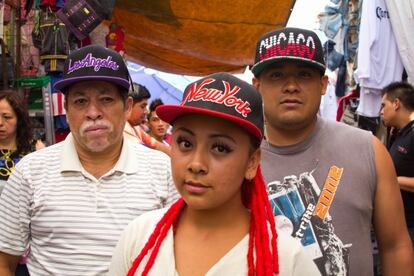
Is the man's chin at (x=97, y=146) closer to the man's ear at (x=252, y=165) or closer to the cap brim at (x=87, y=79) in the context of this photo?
the cap brim at (x=87, y=79)

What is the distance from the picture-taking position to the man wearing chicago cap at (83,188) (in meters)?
2.31

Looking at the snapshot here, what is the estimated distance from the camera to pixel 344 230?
2.28 metres

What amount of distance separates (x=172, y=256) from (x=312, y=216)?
860 millimetres

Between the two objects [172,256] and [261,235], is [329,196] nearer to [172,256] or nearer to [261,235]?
[261,235]

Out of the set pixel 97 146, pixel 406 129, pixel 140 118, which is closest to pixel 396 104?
pixel 406 129

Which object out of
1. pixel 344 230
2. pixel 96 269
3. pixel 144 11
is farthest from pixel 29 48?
pixel 344 230

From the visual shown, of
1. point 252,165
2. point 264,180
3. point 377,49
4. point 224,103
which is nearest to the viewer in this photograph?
point 224,103

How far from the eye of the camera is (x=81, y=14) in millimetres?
4992

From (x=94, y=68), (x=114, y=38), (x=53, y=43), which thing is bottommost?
(x=94, y=68)

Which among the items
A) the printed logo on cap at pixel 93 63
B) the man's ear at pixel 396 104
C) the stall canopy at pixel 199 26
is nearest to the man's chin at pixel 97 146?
the printed logo on cap at pixel 93 63

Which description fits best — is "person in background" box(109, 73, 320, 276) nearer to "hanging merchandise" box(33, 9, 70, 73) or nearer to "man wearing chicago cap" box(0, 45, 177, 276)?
"man wearing chicago cap" box(0, 45, 177, 276)

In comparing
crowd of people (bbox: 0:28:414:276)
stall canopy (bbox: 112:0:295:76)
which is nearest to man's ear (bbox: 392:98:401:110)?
stall canopy (bbox: 112:0:295:76)

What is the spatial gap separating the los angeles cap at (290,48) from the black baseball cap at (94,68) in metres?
0.64

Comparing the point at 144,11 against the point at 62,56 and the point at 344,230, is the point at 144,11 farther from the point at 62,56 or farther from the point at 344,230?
the point at 344,230
